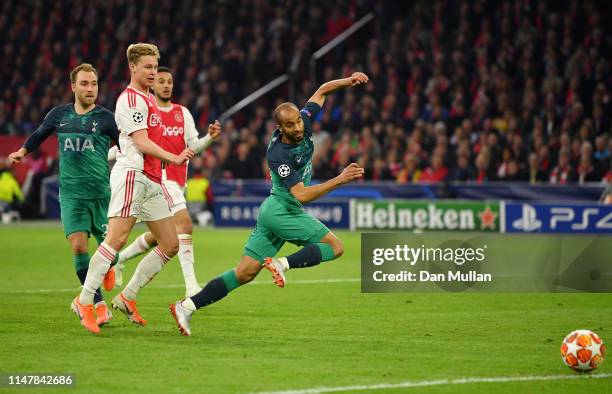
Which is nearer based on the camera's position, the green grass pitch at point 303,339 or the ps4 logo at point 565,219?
the green grass pitch at point 303,339

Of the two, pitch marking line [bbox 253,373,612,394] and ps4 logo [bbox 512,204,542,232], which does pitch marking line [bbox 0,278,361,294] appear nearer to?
pitch marking line [bbox 253,373,612,394]

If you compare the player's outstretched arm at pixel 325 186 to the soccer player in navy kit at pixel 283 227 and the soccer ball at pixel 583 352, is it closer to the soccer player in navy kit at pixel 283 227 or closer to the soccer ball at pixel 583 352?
the soccer player in navy kit at pixel 283 227

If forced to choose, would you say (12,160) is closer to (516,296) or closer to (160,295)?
(160,295)

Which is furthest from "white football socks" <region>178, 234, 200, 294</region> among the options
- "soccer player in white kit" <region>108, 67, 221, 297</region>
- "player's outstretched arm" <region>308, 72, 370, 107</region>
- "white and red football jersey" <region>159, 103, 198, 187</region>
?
"player's outstretched arm" <region>308, 72, 370, 107</region>

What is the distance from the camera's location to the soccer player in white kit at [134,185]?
372 inches

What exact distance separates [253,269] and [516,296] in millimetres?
4441

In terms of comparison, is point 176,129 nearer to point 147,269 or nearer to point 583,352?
point 147,269

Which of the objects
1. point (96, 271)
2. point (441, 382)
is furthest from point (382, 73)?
point (441, 382)

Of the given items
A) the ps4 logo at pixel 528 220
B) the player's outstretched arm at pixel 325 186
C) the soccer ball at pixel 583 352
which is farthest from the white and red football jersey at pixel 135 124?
the ps4 logo at pixel 528 220

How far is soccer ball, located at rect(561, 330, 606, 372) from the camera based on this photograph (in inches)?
294

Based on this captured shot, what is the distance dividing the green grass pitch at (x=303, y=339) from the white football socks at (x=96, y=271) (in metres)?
0.32

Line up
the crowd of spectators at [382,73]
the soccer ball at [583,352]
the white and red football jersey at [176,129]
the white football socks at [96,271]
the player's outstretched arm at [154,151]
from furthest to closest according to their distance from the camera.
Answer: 1. the crowd of spectators at [382,73]
2. the white and red football jersey at [176,129]
3. the white football socks at [96,271]
4. the player's outstretched arm at [154,151]
5. the soccer ball at [583,352]

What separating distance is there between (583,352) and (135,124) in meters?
4.25

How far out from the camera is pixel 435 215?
22.9 metres
